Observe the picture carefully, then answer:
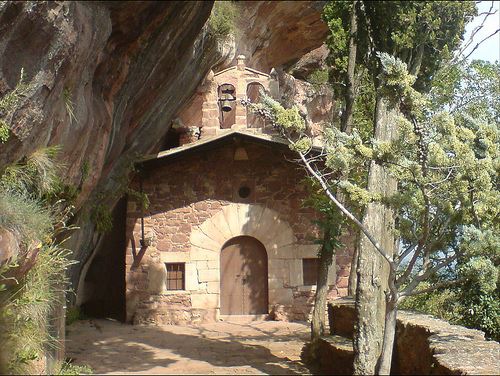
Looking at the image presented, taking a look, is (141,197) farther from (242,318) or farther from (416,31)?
(416,31)

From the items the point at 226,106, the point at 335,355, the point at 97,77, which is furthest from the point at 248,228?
the point at 97,77

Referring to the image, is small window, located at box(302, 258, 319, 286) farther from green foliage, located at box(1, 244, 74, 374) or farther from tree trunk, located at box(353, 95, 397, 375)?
green foliage, located at box(1, 244, 74, 374)

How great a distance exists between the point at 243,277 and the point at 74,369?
6664 mm

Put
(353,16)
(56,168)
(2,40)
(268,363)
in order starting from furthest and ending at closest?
(353,16)
(268,363)
(56,168)
(2,40)

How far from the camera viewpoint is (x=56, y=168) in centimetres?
842

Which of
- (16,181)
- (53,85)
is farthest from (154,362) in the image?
(53,85)

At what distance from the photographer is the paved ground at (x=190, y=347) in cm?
991

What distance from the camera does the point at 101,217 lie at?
12.7 m

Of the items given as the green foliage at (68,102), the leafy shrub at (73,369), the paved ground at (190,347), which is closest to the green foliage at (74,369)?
the leafy shrub at (73,369)

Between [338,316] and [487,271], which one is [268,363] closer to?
[338,316]

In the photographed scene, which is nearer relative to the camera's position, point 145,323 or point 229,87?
point 145,323

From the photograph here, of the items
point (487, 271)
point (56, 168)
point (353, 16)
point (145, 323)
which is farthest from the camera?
point (145, 323)

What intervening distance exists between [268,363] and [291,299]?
493 cm

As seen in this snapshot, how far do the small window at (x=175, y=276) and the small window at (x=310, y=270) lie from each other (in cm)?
277
